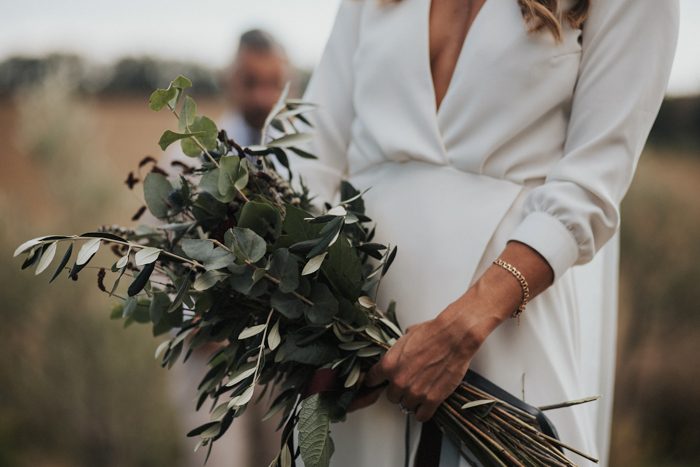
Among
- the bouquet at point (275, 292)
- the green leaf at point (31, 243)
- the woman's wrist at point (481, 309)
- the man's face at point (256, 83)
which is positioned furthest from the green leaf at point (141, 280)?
the man's face at point (256, 83)

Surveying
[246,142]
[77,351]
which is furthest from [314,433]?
[77,351]

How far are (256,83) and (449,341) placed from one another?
2641 mm

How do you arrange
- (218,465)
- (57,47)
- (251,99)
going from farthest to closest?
(57,47) < (251,99) < (218,465)

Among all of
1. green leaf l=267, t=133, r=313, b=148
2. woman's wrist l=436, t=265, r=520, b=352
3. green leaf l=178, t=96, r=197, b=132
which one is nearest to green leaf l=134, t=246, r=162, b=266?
green leaf l=178, t=96, r=197, b=132

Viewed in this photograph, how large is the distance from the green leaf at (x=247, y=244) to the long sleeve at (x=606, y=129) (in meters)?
0.42

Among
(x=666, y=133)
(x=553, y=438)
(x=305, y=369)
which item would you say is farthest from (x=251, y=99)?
(x=666, y=133)

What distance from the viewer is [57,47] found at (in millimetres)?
5758

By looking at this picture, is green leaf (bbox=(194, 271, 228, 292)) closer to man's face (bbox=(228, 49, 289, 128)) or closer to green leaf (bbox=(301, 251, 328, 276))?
green leaf (bbox=(301, 251, 328, 276))

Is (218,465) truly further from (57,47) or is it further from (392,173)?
(57,47)

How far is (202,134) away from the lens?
3.75 ft

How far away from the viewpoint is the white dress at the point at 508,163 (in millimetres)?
1139

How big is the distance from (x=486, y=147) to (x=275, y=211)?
0.38 metres

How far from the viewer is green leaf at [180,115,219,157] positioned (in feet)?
3.76

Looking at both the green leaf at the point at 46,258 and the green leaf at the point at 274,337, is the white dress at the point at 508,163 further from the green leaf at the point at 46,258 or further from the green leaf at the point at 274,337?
the green leaf at the point at 46,258
